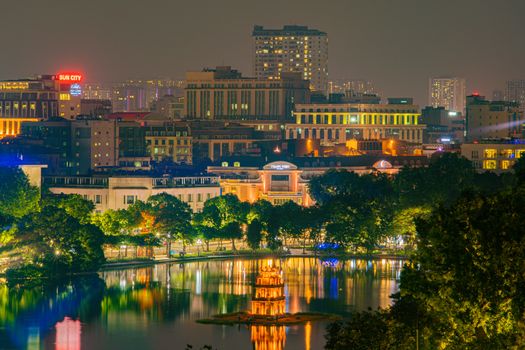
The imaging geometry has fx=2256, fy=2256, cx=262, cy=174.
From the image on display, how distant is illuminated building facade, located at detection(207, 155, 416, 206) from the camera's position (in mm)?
163125

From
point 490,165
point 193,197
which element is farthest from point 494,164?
point 193,197

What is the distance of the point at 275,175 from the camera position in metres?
165

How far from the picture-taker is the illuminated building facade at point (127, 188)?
14825cm

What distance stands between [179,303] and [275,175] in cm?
5778

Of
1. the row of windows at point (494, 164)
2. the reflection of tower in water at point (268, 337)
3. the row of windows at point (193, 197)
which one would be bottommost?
the reflection of tower in water at point (268, 337)

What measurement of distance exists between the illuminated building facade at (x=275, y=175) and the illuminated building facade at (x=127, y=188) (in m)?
7.64

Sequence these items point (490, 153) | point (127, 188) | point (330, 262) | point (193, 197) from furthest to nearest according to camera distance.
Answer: point (490, 153) < point (193, 197) < point (127, 188) < point (330, 262)

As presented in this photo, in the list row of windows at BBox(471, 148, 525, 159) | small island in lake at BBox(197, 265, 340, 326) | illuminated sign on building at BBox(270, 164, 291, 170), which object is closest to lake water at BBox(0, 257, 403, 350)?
small island in lake at BBox(197, 265, 340, 326)

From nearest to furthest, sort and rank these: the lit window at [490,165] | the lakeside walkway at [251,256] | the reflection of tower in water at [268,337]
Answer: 1. the reflection of tower in water at [268,337]
2. the lakeside walkway at [251,256]
3. the lit window at [490,165]

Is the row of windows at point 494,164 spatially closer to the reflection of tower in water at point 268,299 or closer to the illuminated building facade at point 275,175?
the illuminated building facade at point 275,175

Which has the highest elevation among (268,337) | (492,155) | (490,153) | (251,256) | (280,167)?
(490,153)

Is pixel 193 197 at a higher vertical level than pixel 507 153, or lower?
lower

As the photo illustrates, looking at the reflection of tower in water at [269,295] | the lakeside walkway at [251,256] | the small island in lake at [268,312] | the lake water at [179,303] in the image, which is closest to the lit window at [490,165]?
the lakeside walkway at [251,256]

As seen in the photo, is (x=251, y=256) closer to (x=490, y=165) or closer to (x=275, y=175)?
(x=275, y=175)
